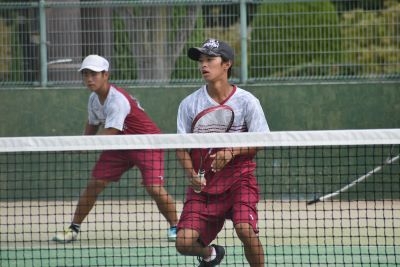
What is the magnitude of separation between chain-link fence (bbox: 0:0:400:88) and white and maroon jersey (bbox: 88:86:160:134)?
2685 mm

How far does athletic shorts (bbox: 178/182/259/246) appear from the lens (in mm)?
6363

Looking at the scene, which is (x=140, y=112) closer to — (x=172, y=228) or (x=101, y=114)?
(x=101, y=114)

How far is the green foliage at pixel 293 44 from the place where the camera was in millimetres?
11312

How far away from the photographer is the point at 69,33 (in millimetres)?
11438

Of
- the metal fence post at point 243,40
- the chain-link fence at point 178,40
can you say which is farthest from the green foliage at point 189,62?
the metal fence post at point 243,40

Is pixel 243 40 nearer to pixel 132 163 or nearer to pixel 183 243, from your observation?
pixel 132 163

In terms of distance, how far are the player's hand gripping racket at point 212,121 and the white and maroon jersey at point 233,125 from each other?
21mm

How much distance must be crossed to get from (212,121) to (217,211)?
0.57 meters

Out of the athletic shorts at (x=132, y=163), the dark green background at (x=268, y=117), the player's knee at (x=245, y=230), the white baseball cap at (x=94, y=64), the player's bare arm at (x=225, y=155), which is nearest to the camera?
the player's knee at (x=245, y=230)

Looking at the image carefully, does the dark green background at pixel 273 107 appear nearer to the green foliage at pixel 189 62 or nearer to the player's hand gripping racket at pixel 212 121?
the green foliage at pixel 189 62

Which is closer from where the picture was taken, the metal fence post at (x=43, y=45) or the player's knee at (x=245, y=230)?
the player's knee at (x=245, y=230)

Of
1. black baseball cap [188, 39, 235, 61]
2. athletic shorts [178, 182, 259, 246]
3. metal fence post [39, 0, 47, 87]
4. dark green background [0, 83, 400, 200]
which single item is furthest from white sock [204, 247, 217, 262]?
metal fence post [39, 0, 47, 87]

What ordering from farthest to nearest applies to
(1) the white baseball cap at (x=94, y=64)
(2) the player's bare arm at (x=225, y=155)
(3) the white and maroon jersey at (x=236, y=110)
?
(1) the white baseball cap at (x=94, y=64) → (3) the white and maroon jersey at (x=236, y=110) → (2) the player's bare arm at (x=225, y=155)

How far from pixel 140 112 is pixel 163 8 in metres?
2.85
